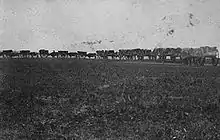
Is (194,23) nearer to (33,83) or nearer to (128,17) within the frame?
(128,17)

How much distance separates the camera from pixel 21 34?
96.6m

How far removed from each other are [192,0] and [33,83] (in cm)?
8325

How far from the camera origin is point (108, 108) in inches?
722

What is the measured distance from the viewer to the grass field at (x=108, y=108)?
50.1ft

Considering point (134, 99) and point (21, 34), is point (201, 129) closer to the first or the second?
point (134, 99)

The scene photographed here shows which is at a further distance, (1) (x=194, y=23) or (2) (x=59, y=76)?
(1) (x=194, y=23)

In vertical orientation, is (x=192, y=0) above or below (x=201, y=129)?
above

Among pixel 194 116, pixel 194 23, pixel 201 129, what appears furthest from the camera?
pixel 194 23

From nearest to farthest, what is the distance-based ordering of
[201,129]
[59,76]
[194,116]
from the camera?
[201,129] < [194,116] < [59,76]

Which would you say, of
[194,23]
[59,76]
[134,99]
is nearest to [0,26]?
[194,23]

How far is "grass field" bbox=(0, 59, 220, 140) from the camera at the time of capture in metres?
15.3

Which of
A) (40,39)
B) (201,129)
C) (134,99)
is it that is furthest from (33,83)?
(40,39)

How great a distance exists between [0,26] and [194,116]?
93.7 m

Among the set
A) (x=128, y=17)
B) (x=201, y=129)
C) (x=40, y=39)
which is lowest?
(x=201, y=129)
